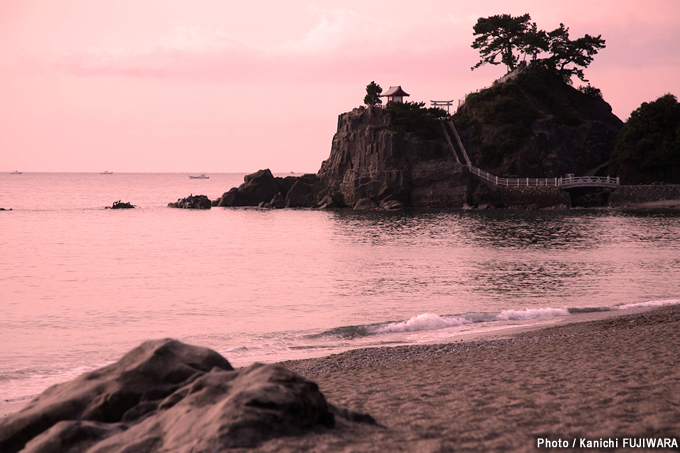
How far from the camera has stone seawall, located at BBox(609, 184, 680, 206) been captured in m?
71.9

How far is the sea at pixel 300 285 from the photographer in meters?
16.9

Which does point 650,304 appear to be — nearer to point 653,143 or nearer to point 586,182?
point 586,182

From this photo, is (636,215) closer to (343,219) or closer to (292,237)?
(343,219)

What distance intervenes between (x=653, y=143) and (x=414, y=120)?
31696mm

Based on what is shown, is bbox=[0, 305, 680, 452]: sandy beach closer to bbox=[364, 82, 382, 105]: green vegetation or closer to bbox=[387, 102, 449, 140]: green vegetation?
bbox=[387, 102, 449, 140]: green vegetation

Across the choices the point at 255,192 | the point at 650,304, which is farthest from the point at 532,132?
the point at 650,304

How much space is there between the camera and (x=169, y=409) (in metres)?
5.92

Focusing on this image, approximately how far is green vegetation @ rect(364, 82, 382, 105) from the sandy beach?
7850 cm

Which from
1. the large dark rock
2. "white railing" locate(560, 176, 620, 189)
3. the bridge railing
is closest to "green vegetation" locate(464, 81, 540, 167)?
the bridge railing

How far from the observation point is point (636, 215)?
63.4m

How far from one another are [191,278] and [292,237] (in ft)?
71.8

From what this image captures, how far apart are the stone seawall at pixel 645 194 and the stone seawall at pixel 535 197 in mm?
6692

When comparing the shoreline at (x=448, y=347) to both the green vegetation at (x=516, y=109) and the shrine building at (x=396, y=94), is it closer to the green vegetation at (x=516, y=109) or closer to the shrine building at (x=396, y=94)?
the green vegetation at (x=516, y=109)

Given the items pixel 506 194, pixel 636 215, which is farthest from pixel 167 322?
pixel 506 194
